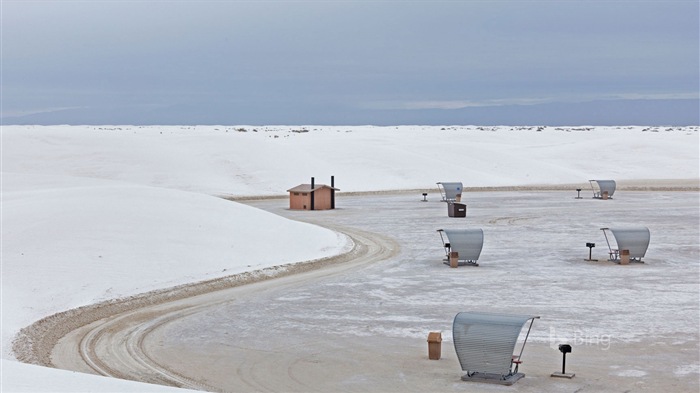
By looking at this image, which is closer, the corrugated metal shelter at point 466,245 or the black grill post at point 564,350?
the black grill post at point 564,350

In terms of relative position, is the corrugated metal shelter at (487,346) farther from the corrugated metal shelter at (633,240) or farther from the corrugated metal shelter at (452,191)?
the corrugated metal shelter at (452,191)

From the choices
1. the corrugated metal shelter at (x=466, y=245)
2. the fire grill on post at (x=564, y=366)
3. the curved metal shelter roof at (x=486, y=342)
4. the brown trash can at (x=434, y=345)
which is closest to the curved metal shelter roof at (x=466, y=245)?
the corrugated metal shelter at (x=466, y=245)

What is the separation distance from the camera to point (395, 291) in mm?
26297

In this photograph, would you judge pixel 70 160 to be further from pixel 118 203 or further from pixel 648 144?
pixel 648 144

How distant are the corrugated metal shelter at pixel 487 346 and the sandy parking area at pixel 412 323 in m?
0.33

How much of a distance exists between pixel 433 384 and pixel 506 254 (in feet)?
60.8

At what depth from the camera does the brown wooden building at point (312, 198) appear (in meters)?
54.6

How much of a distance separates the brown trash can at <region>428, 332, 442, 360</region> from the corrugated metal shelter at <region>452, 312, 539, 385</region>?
1377 mm

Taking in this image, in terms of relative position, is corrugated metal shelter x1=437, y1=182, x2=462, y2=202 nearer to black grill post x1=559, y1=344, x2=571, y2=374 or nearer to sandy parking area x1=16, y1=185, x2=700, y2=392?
sandy parking area x1=16, y1=185, x2=700, y2=392

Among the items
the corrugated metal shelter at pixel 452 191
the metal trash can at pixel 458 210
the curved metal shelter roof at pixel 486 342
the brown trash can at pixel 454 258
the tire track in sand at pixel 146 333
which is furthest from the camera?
the corrugated metal shelter at pixel 452 191

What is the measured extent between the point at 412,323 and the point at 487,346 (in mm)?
5493

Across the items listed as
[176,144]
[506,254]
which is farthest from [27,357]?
[176,144]

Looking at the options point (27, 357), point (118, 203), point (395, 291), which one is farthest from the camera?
point (118, 203)

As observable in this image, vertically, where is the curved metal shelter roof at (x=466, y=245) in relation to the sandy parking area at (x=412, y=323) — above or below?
above
